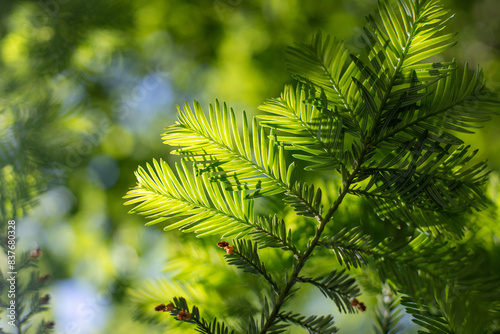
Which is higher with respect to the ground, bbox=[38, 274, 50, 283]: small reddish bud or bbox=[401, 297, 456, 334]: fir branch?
bbox=[38, 274, 50, 283]: small reddish bud

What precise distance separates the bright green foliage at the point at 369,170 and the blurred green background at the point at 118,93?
151mm

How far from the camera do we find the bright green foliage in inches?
7.3

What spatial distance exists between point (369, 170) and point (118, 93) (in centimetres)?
66

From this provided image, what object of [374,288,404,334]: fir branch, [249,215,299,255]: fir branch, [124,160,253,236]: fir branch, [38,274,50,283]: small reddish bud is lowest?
[374,288,404,334]: fir branch

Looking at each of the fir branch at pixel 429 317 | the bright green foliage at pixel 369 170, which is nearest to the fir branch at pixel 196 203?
the bright green foliage at pixel 369 170

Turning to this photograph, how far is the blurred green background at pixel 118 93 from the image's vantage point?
1.54 ft

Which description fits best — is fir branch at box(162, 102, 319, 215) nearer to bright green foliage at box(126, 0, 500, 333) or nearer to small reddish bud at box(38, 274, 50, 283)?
bright green foliage at box(126, 0, 500, 333)

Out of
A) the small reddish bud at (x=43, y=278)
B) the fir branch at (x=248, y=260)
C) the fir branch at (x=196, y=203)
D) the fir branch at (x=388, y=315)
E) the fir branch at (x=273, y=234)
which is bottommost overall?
the fir branch at (x=388, y=315)

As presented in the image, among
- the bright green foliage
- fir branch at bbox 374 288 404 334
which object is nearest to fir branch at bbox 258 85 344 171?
the bright green foliage

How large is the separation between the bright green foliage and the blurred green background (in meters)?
0.15

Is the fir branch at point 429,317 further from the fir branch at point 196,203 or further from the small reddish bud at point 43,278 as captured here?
the small reddish bud at point 43,278

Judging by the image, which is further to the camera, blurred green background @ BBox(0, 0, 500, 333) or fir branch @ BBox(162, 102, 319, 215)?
blurred green background @ BBox(0, 0, 500, 333)

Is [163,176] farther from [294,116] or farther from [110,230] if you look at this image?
[110,230]

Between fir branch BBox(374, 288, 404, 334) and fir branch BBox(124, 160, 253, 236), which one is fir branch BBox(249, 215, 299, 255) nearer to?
fir branch BBox(124, 160, 253, 236)
